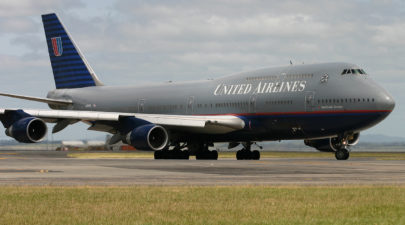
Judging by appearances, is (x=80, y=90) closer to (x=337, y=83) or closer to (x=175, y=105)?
(x=175, y=105)

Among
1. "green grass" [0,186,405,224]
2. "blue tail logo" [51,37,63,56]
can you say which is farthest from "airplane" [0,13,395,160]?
"green grass" [0,186,405,224]

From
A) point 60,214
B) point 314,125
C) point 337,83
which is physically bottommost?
point 60,214

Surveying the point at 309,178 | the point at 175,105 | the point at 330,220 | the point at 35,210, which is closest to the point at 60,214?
the point at 35,210

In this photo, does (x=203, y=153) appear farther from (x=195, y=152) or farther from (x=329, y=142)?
(x=329, y=142)

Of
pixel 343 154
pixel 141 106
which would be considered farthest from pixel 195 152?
pixel 343 154

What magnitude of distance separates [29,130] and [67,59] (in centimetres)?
1441

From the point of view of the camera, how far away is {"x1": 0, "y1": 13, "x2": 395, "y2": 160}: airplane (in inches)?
1364

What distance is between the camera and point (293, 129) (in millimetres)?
36469

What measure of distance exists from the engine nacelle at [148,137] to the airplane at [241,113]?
0.05 m

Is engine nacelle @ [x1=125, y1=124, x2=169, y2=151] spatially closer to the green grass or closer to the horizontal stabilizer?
the horizontal stabilizer

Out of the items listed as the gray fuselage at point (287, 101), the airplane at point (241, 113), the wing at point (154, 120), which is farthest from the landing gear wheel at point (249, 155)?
the wing at point (154, 120)

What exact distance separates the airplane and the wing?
0.05 meters

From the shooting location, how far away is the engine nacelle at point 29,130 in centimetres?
3584

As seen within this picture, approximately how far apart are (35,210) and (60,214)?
665 millimetres
